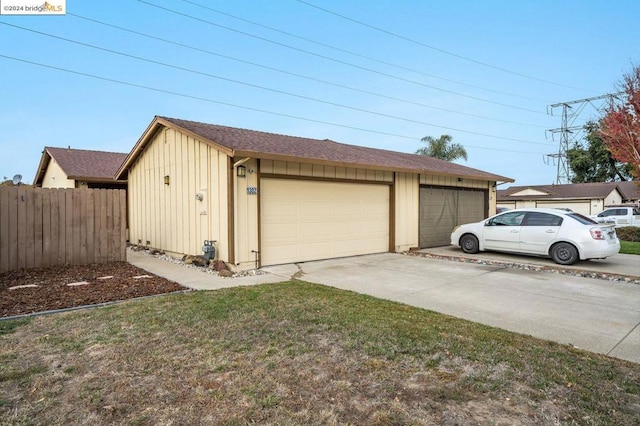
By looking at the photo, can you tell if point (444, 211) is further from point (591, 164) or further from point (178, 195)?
point (591, 164)

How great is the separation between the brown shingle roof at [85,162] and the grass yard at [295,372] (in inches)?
502

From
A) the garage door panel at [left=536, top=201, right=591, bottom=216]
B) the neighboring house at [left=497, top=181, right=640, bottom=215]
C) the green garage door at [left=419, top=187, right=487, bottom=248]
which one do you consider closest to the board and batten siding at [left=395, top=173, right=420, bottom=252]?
the green garage door at [left=419, top=187, right=487, bottom=248]

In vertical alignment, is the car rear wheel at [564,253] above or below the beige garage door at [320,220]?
below

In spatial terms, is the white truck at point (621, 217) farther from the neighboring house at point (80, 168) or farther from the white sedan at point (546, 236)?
the neighboring house at point (80, 168)

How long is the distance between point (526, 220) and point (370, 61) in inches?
440

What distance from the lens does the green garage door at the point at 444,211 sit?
1309cm

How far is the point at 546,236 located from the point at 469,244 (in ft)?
7.33

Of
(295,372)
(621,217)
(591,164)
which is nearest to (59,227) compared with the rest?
(295,372)

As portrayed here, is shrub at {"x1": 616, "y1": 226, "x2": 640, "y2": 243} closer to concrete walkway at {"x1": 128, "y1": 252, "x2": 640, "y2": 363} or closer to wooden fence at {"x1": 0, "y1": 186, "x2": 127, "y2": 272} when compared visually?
concrete walkway at {"x1": 128, "y1": 252, "x2": 640, "y2": 363}

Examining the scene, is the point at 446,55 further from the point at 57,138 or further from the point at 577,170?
the point at 577,170

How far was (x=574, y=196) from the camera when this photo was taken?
30297 millimetres

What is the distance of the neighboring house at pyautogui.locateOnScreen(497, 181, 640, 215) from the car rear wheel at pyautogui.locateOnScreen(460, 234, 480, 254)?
23.7 meters

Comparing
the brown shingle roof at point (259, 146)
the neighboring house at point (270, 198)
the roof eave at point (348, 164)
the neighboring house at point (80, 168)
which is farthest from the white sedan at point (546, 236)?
the neighboring house at point (80, 168)

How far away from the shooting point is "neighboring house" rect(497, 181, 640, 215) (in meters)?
30.0
